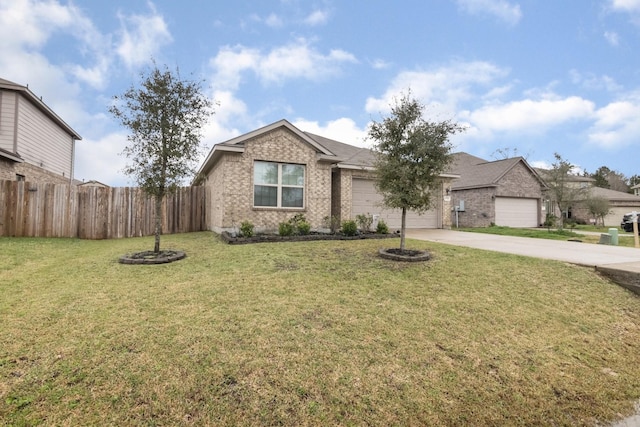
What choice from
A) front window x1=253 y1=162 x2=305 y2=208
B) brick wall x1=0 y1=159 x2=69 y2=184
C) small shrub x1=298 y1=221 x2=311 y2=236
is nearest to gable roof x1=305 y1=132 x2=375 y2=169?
front window x1=253 y1=162 x2=305 y2=208

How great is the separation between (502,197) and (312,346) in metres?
21.9

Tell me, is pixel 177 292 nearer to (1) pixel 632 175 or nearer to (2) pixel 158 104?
(2) pixel 158 104

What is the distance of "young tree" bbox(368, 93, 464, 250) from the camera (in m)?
6.98

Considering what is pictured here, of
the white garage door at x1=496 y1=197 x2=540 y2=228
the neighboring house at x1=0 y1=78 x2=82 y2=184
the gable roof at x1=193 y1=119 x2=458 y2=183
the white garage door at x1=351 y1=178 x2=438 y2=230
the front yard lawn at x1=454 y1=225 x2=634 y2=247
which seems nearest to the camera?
the gable roof at x1=193 y1=119 x2=458 y2=183

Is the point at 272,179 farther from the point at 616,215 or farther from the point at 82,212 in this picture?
the point at 616,215

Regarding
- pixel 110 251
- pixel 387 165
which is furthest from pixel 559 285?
pixel 110 251

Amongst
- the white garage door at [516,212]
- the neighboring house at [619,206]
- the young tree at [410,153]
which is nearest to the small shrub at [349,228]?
the young tree at [410,153]

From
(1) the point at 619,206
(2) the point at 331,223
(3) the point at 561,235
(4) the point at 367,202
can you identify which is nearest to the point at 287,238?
(2) the point at 331,223

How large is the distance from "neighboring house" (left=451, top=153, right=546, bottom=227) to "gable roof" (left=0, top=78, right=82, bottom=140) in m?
23.2

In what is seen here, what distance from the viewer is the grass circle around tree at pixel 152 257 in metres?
6.56

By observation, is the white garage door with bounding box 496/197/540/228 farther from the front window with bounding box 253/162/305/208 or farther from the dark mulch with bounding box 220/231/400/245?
the front window with bounding box 253/162/305/208

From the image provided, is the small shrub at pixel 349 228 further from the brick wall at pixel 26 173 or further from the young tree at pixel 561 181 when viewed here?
the young tree at pixel 561 181

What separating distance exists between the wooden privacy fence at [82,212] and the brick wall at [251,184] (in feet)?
5.79

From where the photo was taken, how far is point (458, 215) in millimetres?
22734
